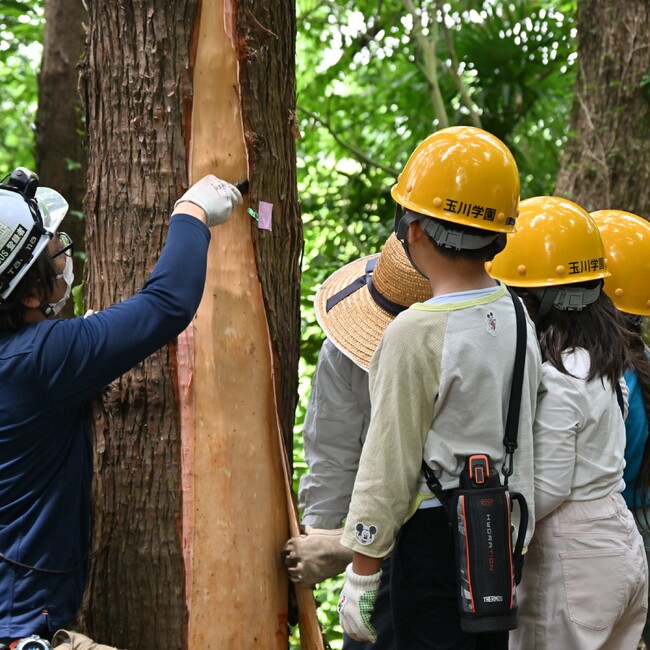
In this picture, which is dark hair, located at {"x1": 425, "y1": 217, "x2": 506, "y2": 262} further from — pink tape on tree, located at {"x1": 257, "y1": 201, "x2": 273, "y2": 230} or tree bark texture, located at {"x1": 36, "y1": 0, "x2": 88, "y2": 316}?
tree bark texture, located at {"x1": 36, "y1": 0, "x2": 88, "y2": 316}

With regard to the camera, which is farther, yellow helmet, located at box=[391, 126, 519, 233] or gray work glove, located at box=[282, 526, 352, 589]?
gray work glove, located at box=[282, 526, 352, 589]

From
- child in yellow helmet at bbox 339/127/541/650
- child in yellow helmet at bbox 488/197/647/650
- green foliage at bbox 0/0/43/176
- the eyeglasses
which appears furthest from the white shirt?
green foliage at bbox 0/0/43/176

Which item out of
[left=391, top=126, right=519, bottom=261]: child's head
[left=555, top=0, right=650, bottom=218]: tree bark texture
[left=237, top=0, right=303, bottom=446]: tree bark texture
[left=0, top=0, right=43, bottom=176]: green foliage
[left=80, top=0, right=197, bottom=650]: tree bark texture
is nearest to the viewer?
[left=391, top=126, right=519, bottom=261]: child's head

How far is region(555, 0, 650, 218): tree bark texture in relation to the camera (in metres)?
5.40

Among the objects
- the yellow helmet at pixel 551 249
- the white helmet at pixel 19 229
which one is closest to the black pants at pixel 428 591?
the yellow helmet at pixel 551 249

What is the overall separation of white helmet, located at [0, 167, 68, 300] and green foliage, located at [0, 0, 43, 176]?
464 cm

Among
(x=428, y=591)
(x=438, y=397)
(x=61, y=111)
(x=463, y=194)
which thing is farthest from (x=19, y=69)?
(x=428, y=591)

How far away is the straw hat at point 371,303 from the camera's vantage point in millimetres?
2621

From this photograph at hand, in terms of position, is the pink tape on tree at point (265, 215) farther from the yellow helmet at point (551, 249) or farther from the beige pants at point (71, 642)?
the beige pants at point (71, 642)

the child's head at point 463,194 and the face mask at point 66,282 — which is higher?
the child's head at point 463,194

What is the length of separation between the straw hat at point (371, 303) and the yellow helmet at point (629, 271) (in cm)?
88

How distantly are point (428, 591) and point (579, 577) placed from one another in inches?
21.1

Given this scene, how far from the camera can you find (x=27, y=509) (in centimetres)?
205

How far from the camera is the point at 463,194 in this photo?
2193 millimetres
